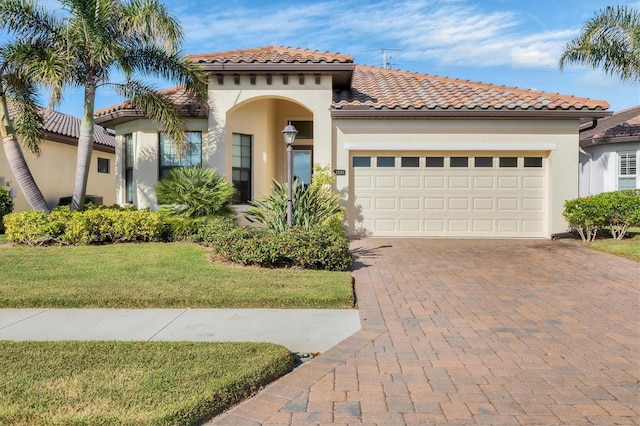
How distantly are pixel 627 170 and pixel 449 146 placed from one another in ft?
34.5

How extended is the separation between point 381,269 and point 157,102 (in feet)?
24.8

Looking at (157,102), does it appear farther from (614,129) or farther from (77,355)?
(614,129)

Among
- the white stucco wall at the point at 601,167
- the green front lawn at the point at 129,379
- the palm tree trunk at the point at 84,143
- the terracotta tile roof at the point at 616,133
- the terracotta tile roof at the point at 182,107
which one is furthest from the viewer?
the white stucco wall at the point at 601,167

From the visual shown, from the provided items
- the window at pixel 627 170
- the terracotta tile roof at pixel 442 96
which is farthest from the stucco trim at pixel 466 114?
the window at pixel 627 170

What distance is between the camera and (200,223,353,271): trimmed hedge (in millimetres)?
8055

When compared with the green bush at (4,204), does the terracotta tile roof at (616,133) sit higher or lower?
higher

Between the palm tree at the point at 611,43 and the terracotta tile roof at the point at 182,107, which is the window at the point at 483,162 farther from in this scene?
the terracotta tile roof at the point at 182,107

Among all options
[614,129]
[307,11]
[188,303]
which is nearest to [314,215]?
[188,303]

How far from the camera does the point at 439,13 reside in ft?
38.0

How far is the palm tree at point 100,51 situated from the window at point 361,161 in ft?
15.2

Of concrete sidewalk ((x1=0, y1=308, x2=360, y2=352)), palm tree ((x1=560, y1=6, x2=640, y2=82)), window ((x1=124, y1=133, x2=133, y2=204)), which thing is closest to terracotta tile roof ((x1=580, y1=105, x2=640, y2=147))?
palm tree ((x1=560, y1=6, x2=640, y2=82))

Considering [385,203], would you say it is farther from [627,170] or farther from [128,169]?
[627,170]

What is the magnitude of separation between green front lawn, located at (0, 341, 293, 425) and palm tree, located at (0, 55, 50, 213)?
28.5 feet

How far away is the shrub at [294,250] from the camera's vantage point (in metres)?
8.05
